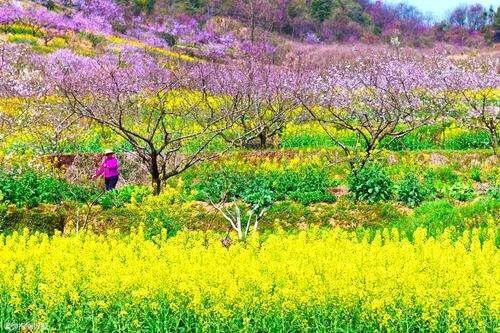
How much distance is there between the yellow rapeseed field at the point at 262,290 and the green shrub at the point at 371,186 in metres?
6.19

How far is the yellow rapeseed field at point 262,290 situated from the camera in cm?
762

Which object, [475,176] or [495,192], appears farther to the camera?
[475,176]

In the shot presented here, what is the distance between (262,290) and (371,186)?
8.19 m

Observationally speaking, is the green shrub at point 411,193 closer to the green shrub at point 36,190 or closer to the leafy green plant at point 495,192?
the leafy green plant at point 495,192

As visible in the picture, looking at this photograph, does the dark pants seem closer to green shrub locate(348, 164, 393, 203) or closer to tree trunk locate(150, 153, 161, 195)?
tree trunk locate(150, 153, 161, 195)

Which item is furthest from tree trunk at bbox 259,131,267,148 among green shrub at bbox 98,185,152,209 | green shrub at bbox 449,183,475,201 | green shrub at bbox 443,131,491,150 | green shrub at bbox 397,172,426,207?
green shrub at bbox 397,172,426,207

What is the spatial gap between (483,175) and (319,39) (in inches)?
1924

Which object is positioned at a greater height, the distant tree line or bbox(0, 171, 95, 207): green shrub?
the distant tree line

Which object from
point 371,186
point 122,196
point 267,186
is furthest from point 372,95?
point 122,196

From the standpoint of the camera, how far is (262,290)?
781cm

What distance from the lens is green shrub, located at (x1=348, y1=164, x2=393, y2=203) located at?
50.9 feet

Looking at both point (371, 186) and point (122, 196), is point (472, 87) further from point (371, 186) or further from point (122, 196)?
point (122, 196)

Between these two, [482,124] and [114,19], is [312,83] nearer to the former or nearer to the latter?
[482,124]

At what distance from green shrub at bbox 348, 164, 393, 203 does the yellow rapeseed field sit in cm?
619
